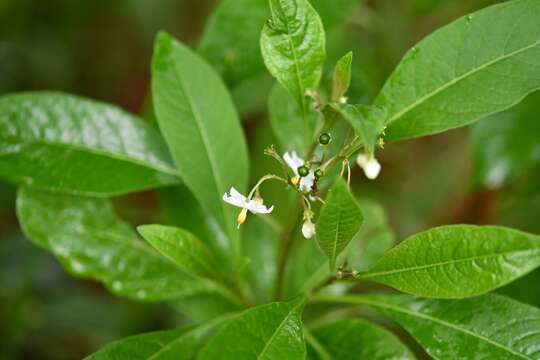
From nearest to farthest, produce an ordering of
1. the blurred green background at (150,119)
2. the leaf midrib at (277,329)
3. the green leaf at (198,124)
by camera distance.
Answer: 1. the leaf midrib at (277,329)
2. the green leaf at (198,124)
3. the blurred green background at (150,119)

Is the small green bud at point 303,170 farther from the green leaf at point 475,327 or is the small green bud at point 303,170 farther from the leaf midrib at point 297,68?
the green leaf at point 475,327

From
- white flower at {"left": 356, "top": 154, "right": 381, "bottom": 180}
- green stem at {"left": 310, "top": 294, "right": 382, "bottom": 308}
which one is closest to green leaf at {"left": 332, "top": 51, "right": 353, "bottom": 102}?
white flower at {"left": 356, "top": 154, "right": 381, "bottom": 180}

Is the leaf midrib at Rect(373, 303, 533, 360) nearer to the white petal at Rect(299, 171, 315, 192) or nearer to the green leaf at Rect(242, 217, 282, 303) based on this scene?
the white petal at Rect(299, 171, 315, 192)

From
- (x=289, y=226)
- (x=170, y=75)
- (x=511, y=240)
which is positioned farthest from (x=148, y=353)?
(x=511, y=240)

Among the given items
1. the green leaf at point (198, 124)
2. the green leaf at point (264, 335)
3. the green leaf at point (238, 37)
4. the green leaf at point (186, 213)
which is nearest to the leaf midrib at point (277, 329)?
the green leaf at point (264, 335)

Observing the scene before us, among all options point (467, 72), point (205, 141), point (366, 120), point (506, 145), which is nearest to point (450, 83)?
point (467, 72)

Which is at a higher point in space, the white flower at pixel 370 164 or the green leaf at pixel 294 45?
the green leaf at pixel 294 45

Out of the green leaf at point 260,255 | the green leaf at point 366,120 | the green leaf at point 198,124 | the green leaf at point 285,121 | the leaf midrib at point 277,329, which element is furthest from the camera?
the green leaf at point 260,255
